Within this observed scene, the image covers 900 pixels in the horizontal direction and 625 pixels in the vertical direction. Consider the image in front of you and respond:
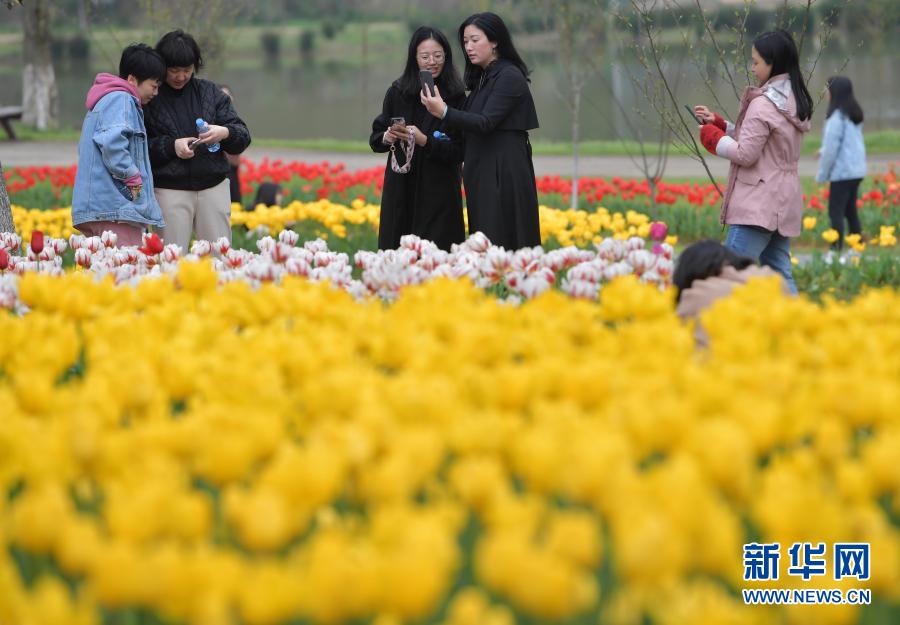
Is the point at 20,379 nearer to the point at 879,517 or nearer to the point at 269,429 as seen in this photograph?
the point at 269,429

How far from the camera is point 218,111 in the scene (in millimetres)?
6590

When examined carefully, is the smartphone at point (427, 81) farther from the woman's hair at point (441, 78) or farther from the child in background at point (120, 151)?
the child in background at point (120, 151)

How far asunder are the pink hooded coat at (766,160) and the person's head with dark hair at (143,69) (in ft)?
8.82

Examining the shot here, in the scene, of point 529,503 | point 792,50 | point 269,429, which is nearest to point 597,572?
point 529,503

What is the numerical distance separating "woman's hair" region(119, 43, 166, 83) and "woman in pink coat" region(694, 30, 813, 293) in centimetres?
255

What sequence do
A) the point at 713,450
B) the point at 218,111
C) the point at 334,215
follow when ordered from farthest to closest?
the point at 334,215 < the point at 218,111 < the point at 713,450

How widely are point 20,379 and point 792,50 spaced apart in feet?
14.3

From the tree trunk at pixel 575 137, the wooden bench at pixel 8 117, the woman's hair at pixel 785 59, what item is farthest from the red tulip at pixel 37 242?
the wooden bench at pixel 8 117

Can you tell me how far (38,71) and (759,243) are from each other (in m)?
21.3

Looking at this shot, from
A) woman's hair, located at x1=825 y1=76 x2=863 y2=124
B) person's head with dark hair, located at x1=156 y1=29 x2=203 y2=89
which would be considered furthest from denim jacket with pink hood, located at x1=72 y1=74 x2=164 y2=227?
woman's hair, located at x1=825 y1=76 x2=863 y2=124

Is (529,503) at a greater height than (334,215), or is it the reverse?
(529,503)

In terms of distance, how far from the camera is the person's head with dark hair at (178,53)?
6284 mm

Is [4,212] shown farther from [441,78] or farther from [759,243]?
[759,243]

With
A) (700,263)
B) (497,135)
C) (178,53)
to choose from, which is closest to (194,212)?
(178,53)
